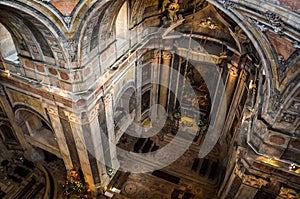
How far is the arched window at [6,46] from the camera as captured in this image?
14586 millimetres

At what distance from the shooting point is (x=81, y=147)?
618 inches

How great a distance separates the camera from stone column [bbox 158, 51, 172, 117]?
19856 millimetres

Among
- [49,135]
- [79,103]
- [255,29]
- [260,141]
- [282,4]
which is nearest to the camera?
[282,4]

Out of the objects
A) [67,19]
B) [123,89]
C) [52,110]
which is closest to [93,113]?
[52,110]

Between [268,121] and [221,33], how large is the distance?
9382 millimetres

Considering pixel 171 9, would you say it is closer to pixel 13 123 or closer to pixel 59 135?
pixel 59 135

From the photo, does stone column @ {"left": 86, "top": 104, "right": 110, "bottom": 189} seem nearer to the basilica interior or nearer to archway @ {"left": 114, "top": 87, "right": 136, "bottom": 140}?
the basilica interior

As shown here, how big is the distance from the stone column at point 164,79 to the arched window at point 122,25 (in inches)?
183

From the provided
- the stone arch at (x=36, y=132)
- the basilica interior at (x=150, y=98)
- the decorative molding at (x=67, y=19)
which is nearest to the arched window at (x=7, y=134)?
the basilica interior at (x=150, y=98)

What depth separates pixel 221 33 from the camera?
57.2ft

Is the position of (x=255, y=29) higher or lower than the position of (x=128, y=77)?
higher

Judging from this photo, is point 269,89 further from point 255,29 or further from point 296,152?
point 296,152

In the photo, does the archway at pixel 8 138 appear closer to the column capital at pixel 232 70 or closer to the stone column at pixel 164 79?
the stone column at pixel 164 79

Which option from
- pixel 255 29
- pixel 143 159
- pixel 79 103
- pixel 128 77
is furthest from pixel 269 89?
pixel 143 159
